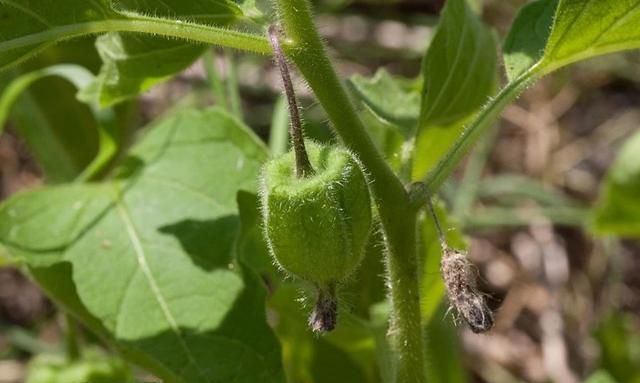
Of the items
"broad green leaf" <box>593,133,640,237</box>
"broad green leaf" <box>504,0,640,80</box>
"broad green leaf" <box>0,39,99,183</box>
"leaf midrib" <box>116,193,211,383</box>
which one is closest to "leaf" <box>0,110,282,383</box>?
"leaf midrib" <box>116,193,211,383</box>

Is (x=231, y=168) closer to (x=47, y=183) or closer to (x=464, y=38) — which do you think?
(x=464, y=38)

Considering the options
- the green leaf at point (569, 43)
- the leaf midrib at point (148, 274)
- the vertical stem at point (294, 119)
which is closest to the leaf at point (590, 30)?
the green leaf at point (569, 43)

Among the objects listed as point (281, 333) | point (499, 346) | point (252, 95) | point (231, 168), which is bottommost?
point (499, 346)

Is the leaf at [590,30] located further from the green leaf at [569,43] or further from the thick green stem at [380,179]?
the thick green stem at [380,179]

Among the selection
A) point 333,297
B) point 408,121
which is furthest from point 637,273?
point 333,297

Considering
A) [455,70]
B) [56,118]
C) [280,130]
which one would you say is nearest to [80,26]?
[455,70]

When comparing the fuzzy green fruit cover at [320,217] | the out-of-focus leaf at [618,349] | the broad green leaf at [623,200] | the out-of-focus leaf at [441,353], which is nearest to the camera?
the fuzzy green fruit cover at [320,217]

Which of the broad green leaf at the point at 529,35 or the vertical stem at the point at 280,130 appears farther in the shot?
the vertical stem at the point at 280,130
